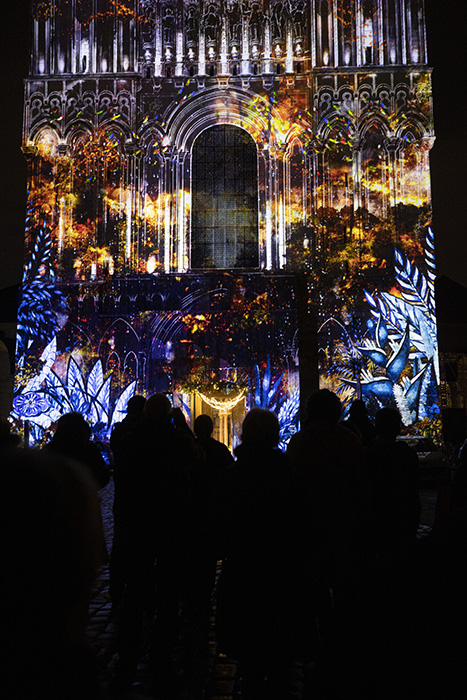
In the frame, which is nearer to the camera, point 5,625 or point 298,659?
point 5,625

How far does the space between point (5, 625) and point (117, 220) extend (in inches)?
797

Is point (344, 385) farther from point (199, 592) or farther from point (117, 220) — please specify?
point (199, 592)

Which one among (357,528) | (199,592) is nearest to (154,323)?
(199,592)

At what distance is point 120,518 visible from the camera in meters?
5.17

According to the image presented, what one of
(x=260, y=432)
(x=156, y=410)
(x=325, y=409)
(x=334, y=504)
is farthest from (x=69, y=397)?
(x=260, y=432)

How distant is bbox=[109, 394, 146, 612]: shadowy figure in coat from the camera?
478 cm

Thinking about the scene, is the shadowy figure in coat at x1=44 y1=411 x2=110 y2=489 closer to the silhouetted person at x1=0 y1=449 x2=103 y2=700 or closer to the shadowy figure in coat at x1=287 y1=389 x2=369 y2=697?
the shadowy figure in coat at x1=287 y1=389 x2=369 y2=697

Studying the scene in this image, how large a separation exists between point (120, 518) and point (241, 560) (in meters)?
2.09

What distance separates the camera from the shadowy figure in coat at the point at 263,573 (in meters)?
3.24

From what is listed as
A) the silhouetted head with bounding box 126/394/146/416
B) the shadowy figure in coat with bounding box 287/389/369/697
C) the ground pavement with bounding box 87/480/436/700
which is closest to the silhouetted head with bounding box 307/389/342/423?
the shadowy figure in coat with bounding box 287/389/369/697

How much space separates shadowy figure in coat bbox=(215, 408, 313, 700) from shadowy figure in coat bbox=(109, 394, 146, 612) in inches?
58.9

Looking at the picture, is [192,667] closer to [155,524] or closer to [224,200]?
[155,524]

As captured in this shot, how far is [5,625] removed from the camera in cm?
120

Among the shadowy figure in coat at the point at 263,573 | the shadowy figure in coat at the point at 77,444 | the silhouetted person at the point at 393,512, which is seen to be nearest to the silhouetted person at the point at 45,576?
the shadowy figure in coat at the point at 263,573
